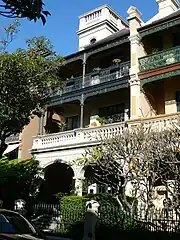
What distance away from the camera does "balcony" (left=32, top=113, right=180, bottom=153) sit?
19547mm

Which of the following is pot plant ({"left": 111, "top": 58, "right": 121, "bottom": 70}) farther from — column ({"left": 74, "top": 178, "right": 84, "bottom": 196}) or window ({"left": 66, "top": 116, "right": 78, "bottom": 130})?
column ({"left": 74, "top": 178, "right": 84, "bottom": 196})

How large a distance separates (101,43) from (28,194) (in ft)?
39.0

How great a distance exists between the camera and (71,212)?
17641 mm

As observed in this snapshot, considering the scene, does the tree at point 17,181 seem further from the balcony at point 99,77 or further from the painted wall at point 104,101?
the painted wall at point 104,101

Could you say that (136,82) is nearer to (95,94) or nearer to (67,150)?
(95,94)

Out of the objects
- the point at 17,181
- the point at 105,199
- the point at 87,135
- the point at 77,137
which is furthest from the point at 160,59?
the point at 17,181

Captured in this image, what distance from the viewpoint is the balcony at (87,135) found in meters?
19.5

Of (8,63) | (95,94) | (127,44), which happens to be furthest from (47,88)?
(127,44)

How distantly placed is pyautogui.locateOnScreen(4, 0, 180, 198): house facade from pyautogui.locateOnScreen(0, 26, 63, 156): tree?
2.81m

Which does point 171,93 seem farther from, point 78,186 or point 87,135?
point 78,186

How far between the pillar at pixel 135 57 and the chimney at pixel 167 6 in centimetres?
345

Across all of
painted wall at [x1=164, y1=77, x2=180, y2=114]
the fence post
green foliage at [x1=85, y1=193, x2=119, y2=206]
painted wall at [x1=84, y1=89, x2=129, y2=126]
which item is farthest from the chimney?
the fence post

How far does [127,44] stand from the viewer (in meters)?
25.3

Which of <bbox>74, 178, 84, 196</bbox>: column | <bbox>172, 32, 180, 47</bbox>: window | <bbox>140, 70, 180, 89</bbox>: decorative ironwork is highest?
<bbox>172, 32, 180, 47</bbox>: window
